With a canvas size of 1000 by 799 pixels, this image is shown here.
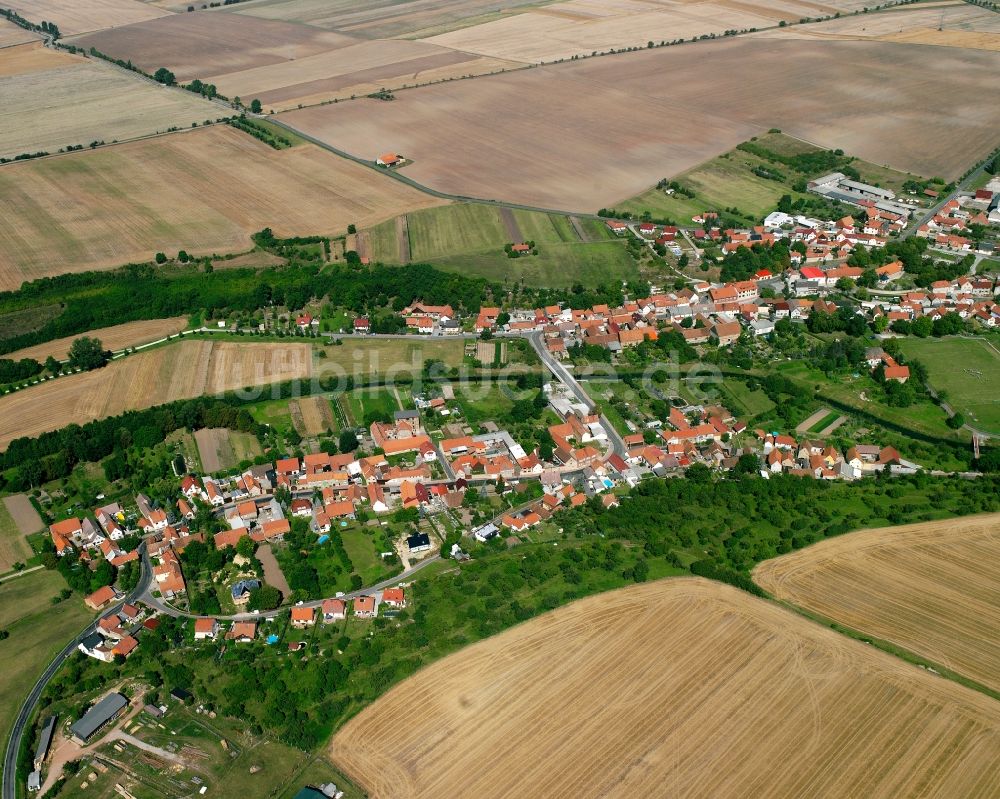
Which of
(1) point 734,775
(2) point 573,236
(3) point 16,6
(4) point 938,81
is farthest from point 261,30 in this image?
(1) point 734,775

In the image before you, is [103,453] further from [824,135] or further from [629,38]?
[629,38]

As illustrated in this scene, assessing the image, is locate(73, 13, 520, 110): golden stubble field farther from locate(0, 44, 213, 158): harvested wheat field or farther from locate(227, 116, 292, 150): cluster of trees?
locate(227, 116, 292, 150): cluster of trees

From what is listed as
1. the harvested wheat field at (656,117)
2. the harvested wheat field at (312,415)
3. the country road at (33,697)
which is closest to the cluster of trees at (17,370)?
the harvested wheat field at (312,415)

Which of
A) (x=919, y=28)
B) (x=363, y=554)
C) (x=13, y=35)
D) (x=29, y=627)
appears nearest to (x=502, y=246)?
(x=363, y=554)

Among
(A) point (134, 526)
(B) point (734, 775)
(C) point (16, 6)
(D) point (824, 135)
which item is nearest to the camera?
(B) point (734, 775)

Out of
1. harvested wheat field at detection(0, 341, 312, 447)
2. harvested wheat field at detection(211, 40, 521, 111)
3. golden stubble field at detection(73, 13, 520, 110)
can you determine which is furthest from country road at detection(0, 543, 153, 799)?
harvested wheat field at detection(211, 40, 521, 111)
